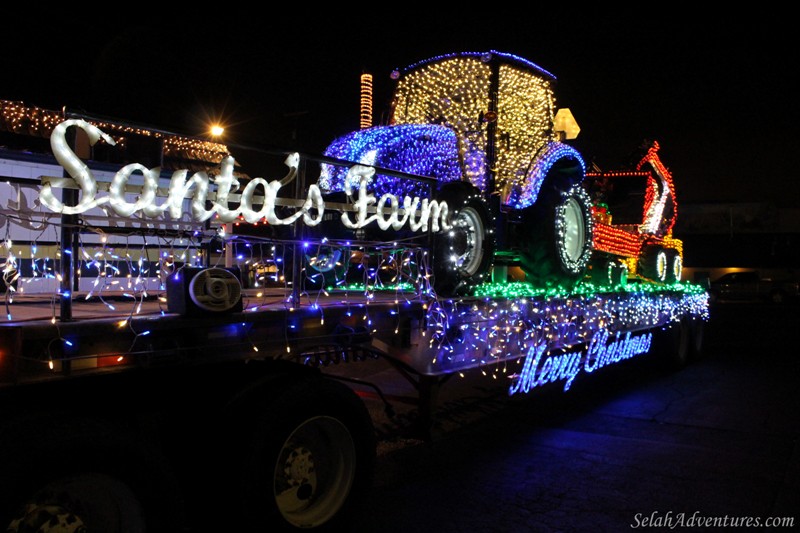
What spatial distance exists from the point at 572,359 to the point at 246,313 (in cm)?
527

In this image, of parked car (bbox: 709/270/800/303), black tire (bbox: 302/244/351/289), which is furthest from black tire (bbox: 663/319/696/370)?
parked car (bbox: 709/270/800/303)

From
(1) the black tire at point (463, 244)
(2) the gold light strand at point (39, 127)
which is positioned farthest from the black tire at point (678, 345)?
(2) the gold light strand at point (39, 127)

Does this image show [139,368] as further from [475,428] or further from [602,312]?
[602,312]

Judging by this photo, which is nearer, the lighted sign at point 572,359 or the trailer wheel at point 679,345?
the lighted sign at point 572,359

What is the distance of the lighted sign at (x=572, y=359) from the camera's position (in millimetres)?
6770

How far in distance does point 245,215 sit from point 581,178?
5.65 meters

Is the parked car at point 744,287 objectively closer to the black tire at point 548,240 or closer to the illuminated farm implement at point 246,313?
the black tire at point 548,240

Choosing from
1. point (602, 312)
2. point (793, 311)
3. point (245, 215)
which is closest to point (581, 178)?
point (602, 312)

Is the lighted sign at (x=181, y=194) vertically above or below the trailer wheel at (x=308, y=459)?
above

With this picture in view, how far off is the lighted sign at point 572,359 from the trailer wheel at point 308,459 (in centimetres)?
291

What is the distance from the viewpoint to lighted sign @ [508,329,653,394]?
6.77 m

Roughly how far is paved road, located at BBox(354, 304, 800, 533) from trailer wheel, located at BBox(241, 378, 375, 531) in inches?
16.3

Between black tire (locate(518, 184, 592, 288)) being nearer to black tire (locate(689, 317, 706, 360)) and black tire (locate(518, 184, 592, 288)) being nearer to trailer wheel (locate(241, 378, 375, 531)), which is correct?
trailer wheel (locate(241, 378, 375, 531))

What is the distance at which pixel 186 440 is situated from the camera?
11.3 ft
